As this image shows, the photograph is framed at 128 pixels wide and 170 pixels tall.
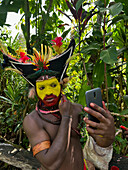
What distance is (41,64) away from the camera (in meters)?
1.13

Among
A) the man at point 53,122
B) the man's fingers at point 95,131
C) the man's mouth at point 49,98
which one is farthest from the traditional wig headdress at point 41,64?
the man's fingers at point 95,131

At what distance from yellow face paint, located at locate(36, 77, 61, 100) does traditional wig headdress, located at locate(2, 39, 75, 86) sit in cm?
5

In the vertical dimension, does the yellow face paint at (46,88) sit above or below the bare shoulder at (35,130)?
above

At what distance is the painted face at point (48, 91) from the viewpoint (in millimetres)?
1109

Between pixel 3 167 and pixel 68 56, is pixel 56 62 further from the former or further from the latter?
pixel 3 167

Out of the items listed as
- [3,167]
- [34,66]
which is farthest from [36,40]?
[3,167]

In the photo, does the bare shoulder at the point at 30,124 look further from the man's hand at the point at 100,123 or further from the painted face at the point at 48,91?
the man's hand at the point at 100,123

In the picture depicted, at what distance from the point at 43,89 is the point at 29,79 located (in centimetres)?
13

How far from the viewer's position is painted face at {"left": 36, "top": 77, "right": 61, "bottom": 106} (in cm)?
111

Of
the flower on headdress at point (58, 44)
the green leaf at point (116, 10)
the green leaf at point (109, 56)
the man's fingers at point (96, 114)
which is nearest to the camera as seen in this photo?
the man's fingers at point (96, 114)

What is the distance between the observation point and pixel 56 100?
1131 millimetres

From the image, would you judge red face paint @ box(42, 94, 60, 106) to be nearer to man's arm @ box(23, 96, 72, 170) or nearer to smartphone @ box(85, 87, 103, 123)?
man's arm @ box(23, 96, 72, 170)

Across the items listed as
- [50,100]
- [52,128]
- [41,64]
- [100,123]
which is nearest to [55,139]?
[52,128]

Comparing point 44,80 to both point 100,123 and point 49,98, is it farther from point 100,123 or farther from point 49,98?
point 100,123
